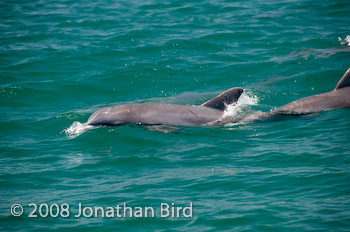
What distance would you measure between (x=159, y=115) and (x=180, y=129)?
0.81 metres

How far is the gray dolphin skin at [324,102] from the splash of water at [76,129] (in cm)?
563

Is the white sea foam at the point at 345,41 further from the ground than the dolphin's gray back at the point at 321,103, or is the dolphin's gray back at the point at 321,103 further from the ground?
the white sea foam at the point at 345,41

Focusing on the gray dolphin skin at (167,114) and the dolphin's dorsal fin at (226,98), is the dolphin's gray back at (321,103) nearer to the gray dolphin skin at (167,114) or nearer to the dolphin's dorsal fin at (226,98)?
the dolphin's dorsal fin at (226,98)

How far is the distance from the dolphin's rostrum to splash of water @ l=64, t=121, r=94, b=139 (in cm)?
20

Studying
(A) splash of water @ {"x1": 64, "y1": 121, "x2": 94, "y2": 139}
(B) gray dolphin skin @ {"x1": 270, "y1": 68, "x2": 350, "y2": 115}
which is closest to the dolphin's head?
(A) splash of water @ {"x1": 64, "y1": 121, "x2": 94, "y2": 139}

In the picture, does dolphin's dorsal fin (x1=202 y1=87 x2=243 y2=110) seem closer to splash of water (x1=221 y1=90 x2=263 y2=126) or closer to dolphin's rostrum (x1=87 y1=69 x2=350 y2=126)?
dolphin's rostrum (x1=87 y1=69 x2=350 y2=126)

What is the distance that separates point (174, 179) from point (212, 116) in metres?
3.99

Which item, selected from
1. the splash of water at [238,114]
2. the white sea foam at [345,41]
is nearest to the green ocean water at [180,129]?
the splash of water at [238,114]

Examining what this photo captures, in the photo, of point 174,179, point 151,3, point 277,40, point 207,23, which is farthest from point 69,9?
point 174,179

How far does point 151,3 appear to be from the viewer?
34.9 meters

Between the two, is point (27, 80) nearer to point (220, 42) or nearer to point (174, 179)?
point (220, 42)

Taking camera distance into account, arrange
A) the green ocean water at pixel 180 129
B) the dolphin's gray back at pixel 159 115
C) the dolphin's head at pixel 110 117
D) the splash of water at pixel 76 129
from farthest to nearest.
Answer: the splash of water at pixel 76 129 < the dolphin's head at pixel 110 117 < the dolphin's gray back at pixel 159 115 < the green ocean water at pixel 180 129

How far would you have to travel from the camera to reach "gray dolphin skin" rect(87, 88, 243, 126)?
49.4ft

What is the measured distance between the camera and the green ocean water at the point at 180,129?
10211 millimetres
